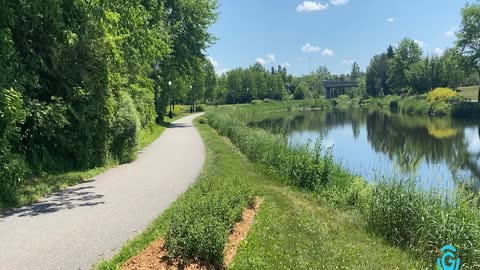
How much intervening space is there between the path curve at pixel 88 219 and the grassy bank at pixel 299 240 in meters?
0.53

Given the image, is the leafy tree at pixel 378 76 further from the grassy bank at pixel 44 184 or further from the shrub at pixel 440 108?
the grassy bank at pixel 44 184

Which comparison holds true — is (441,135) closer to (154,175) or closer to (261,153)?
(261,153)

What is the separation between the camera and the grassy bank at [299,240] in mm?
6301

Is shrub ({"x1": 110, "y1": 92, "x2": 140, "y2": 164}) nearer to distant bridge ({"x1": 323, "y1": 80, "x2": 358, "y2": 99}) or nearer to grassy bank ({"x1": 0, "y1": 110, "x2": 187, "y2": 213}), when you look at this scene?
grassy bank ({"x1": 0, "y1": 110, "x2": 187, "y2": 213})

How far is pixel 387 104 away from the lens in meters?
93.2

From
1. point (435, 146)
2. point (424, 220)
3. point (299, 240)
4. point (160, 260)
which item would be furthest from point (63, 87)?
point (435, 146)

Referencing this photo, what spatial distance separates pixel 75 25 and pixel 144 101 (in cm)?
1105

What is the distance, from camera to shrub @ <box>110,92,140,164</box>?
15367 millimetres

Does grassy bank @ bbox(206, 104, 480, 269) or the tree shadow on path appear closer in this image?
grassy bank @ bbox(206, 104, 480, 269)

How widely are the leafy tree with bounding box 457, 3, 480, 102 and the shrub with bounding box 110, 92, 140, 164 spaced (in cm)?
6081

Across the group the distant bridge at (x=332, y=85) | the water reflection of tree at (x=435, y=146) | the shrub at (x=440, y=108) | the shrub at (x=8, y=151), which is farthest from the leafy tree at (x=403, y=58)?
the shrub at (x=8, y=151)

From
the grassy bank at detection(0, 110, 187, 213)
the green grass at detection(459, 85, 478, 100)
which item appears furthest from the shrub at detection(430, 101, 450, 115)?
the grassy bank at detection(0, 110, 187, 213)

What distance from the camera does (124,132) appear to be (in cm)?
1561

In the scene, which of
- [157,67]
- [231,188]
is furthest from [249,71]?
[231,188]
